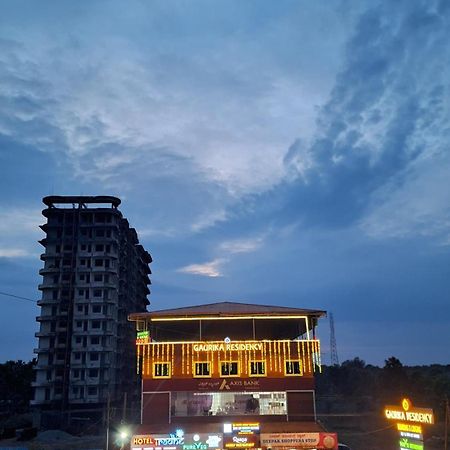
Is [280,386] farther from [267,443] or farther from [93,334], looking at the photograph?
[93,334]

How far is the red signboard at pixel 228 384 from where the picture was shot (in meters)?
38.0

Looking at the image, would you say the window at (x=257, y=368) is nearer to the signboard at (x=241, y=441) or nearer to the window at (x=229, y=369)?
the window at (x=229, y=369)

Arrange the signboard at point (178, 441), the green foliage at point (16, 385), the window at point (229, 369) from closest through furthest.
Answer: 1. the signboard at point (178, 441)
2. the window at point (229, 369)
3. the green foliage at point (16, 385)

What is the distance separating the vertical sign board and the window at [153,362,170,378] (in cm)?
1787

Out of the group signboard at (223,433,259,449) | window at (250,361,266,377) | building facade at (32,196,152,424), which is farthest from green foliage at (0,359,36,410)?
signboard at (223,433,259,449)

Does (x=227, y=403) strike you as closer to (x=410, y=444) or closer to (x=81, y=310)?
(x=410, y=444)

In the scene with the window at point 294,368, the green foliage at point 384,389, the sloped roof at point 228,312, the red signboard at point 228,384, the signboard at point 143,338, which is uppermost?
the sloped roof at point 228,312

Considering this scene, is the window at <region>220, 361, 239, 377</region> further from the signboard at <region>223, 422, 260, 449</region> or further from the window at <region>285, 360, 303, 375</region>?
the signboard at <region>223, 422, 260, 449</region>

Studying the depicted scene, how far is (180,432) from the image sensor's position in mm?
30438

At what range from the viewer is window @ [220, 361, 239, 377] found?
38.5 metres

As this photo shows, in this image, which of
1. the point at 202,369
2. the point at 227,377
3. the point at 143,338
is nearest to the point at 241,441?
the point at 227,377

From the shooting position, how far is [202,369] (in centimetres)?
3859

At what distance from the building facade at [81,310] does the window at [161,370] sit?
145ft

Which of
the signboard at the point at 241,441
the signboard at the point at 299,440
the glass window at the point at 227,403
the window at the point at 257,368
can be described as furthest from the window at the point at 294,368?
the signboard at the point at 241,441
